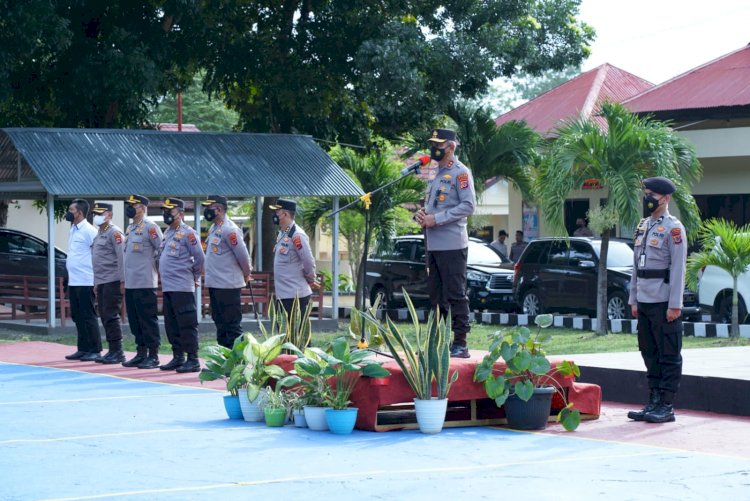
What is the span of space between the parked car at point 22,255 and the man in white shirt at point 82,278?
10017 mm

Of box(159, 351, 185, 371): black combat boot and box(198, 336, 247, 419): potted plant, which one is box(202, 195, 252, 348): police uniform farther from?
box(198, 336, 247, 419): potted plant

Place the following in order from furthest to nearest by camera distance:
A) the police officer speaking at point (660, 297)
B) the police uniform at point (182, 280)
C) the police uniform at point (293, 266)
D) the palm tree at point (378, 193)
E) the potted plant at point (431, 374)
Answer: the palm tree at point (378, 193) < the police uniform at point (182, 280) < the police uniform at point (293, 266) < the police officer speaking at point (660, 297) < the potted plant at point (431, 374)

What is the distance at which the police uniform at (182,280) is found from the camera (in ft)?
48.2

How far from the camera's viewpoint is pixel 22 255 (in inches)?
1038

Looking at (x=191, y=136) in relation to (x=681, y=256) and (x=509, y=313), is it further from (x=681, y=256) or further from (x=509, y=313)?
(x=681, y=256)

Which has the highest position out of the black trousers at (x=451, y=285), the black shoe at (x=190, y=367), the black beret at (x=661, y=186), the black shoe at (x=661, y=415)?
the black beret at (x=661, y=186)

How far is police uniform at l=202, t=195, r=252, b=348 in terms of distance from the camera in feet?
47.6

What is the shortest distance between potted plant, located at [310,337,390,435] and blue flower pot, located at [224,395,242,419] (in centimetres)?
111

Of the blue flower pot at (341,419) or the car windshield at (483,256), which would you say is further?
the car windshield at (483,256)

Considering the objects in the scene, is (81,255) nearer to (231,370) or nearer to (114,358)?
(114,358)

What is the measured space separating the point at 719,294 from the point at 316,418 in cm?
1220

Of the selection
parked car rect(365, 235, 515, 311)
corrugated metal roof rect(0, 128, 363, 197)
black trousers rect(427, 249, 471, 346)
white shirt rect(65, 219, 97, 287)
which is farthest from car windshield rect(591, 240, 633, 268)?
black trousers rect(427, 249, 471, 346)

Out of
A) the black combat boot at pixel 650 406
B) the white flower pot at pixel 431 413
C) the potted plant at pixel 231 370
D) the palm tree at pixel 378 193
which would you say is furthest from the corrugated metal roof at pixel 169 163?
the black combat boot at pixel 650 406

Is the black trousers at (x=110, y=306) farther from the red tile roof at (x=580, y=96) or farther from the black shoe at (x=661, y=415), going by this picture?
the red tile roof at (x=580, y=96)
